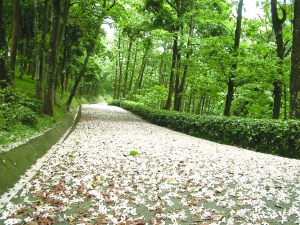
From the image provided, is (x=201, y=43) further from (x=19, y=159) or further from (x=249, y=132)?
(x=19, y=159)

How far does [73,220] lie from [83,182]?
67.2 inches

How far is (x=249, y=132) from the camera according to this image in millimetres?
10891

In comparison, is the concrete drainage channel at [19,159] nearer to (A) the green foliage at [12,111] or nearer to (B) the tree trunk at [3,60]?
(A) the green foliage at [12,111]

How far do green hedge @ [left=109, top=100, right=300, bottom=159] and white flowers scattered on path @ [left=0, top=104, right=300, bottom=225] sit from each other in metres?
1.22

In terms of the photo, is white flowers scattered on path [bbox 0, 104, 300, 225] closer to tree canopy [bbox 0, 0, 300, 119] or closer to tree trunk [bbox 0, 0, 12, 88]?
tree trunk [bbox 0, 0, 12, 88]

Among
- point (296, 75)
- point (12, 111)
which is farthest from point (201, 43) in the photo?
point (12, 111)

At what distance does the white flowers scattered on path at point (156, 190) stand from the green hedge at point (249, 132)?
1.22 m

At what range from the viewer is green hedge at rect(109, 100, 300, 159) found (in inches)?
374

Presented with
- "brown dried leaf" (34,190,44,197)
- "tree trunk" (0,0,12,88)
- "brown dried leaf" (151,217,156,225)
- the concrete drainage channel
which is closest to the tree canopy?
"tree trunk" (0,0,12,88)

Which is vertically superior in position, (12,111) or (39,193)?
(12,111)

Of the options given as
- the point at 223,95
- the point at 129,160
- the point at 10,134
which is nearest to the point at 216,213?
the point at 129,160

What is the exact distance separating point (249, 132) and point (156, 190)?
22.4 ft

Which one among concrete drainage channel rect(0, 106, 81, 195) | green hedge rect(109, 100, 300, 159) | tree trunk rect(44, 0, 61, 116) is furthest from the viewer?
tree trunk rect(44, 0, 61, 116)

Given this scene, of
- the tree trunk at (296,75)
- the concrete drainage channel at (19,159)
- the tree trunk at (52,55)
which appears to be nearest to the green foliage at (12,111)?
the concrete drainage channel at (19,159)
